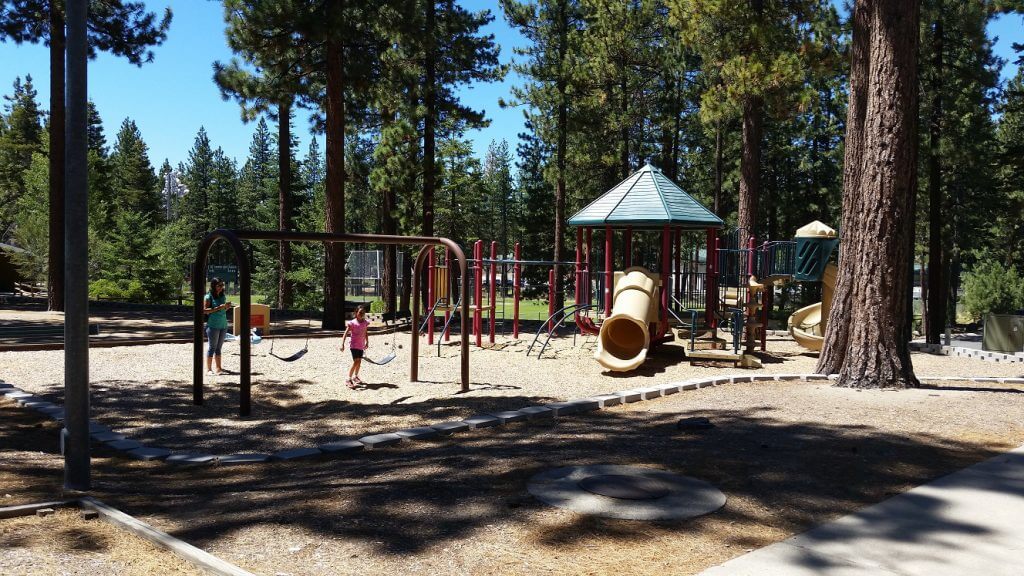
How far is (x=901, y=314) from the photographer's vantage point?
10.6 metres

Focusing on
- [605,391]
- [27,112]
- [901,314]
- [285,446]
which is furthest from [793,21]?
[27,112]

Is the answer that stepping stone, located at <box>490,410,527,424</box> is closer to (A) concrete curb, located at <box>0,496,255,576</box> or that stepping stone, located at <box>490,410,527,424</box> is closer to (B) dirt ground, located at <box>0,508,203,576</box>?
(A) concrete curb, located at <box>0,496,255,576</box>

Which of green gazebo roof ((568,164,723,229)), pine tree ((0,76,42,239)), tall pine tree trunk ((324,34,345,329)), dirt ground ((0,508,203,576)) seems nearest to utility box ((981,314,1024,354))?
green gazebo roof ((568,164,723,229))

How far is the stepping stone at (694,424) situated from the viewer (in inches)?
305

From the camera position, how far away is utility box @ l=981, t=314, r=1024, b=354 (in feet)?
55.5

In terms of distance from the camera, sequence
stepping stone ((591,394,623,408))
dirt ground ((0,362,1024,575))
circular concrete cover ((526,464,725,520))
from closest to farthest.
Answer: dirt ground ((0,362,1024,575)) < circular concrete cover ((526,464,725,520)) < stepping stone ((591,394,623,408))

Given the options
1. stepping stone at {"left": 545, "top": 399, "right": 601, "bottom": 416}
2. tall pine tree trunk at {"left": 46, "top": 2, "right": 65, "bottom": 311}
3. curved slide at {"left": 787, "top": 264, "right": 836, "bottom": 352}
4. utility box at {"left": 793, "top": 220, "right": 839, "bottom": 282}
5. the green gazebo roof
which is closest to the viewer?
stepping stone at {"left": 545, "top": 399, "right": 601, "bottom": 416}

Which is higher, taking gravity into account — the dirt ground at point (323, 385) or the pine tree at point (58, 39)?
the pine tree at point (58, 39)

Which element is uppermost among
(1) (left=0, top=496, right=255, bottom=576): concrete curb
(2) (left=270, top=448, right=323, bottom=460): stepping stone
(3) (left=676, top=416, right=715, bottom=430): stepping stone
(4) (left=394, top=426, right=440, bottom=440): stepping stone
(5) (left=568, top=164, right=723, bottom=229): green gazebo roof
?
(5) (left=568, top=164, right=723, bottom=229): green gazebo roof

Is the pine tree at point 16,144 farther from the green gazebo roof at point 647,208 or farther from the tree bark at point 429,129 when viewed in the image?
the green gazebo roof at point 647,208

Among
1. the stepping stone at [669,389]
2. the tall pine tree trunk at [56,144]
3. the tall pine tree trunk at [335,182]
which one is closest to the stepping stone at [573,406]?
the stepping stone at [669,389]

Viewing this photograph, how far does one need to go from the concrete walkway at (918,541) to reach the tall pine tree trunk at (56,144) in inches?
866

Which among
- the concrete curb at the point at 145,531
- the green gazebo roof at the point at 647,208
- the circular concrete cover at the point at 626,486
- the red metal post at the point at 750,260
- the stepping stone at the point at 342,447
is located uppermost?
the green gazebo roof at the point at 647,208

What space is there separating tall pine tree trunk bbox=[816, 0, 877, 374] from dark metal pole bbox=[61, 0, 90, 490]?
9713 millimetres
